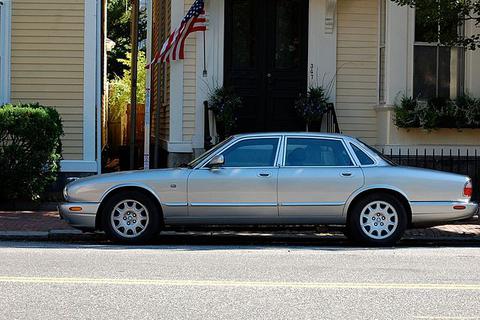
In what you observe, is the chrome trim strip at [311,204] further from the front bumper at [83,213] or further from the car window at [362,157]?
the front bumper at [83,213]

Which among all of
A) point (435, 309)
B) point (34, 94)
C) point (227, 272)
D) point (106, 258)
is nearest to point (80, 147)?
point (34, 94)

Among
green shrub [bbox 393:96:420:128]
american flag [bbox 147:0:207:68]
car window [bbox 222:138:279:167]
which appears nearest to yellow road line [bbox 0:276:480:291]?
car window [bbox 222:138:279:167]

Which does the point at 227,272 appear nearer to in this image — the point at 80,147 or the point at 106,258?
the point at 106,258

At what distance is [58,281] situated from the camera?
318 inches

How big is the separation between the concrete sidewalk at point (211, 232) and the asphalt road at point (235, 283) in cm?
105

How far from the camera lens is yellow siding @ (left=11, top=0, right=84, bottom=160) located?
16.2 m

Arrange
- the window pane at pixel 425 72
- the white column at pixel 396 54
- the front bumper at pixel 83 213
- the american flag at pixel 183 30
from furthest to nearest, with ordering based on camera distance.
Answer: the window pane at pixel 425 72 → the white column at pixel 396 54 → the american flag at pixel 183 30 → the front bumper at pixel 83 213

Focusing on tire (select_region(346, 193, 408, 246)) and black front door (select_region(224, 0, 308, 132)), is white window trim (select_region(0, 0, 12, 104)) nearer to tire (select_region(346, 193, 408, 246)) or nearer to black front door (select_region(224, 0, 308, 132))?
black front door (select_region(224, 0, 308, 132))

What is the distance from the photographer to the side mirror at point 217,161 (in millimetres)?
11164

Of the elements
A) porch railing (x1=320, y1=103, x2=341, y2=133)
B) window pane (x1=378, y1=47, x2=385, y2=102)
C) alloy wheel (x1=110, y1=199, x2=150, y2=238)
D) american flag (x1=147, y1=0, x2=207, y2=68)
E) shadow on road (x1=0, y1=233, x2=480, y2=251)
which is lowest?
shadow on road (x1=0, y1=233, x2=480, y2=251)

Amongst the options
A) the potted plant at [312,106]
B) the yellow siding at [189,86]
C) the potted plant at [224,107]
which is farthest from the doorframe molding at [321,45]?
the yellow siding at [189,86]

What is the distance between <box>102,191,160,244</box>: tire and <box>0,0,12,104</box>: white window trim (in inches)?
233

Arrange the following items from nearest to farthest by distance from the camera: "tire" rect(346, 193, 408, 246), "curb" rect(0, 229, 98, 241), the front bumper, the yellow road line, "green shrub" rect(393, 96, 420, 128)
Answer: the yellow road line, the front bumper, "tire" rect(346, 193, 408, 246), "curb" rect(0, 229, 98, 241), "green shrub" rect(393, 96, 420, 128)

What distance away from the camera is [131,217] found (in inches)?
442
